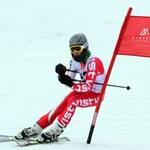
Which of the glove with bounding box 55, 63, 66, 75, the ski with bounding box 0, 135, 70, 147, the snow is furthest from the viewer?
the snow

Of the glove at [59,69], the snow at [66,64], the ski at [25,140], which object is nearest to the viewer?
the glove at [59,69]

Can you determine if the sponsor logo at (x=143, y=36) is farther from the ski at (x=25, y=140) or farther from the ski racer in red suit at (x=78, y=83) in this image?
the ski at (x=25, y=140)

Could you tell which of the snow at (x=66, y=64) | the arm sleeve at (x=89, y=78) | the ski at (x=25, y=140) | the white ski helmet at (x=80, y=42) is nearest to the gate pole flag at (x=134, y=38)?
the arm sleeve at (x=89, y=78)

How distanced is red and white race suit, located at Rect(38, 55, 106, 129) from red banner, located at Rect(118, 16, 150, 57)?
409mm

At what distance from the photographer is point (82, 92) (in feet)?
22.6

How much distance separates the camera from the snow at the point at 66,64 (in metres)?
8.23

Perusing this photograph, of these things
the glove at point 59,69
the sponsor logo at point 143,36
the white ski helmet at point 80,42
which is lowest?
the glove at point 59,69

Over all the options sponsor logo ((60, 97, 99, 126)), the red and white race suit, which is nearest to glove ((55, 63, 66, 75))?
the red and white race suit

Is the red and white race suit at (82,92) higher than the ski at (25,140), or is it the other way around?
the red and white race suit at (82,92)

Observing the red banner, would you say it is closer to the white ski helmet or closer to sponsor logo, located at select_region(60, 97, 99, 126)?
the white ski helmet

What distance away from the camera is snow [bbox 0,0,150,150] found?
27.0 ft

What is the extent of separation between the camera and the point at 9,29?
1675cm

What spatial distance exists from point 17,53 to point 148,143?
799 centimetres

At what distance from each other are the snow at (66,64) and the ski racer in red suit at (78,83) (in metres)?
0.27
